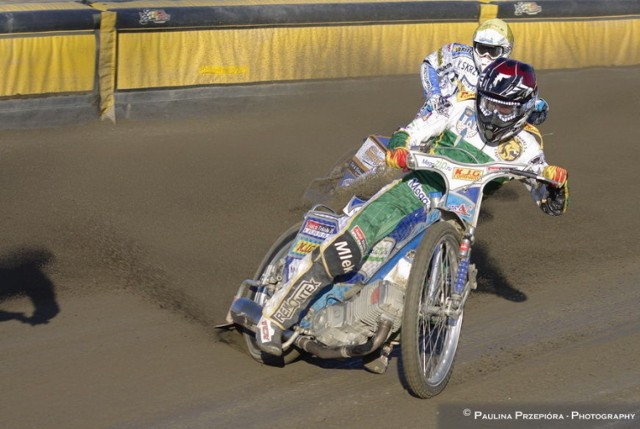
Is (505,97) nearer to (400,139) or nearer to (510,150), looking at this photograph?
(510,150)

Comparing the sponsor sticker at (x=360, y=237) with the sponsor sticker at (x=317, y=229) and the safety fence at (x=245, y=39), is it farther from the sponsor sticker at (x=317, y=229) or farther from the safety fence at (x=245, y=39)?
the safety fence at (x=245, y=39)

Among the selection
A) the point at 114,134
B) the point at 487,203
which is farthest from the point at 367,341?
the point at 114,134

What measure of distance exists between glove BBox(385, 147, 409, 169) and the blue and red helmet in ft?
2.28

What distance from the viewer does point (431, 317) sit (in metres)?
5.73

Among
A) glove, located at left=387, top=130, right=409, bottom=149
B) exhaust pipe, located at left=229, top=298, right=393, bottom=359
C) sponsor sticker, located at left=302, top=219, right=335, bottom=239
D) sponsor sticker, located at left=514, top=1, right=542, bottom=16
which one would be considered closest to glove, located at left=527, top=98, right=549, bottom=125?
glove, located at left=387, top=130, right=409, bottom=149

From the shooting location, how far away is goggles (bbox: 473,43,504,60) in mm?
8711

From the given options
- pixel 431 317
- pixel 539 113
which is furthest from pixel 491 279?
pixel 431 317

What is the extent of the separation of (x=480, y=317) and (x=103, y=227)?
11.3 feet

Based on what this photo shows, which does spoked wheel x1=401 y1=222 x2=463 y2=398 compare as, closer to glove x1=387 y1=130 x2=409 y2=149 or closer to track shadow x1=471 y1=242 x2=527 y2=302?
glove x1=387 y1=130 x2=409 y2=149

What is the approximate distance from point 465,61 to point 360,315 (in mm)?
4199

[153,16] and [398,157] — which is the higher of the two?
[398,157]

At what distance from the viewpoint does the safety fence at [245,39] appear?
10.4m

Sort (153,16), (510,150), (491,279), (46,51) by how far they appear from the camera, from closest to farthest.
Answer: (510,150) → (491,279) → (46,51) → (153,16)

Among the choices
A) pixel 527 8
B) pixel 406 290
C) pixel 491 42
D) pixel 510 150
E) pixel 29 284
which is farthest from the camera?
pixel 527 8
